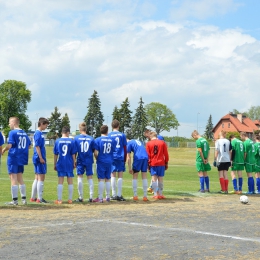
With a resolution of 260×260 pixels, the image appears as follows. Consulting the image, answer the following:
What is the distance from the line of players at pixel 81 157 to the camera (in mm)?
12469

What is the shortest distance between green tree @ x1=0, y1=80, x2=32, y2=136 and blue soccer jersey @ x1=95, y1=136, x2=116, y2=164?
87549mm

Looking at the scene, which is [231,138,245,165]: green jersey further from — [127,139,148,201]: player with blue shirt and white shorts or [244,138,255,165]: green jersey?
[127,139,148,201]: player with blue shirt and white shorts

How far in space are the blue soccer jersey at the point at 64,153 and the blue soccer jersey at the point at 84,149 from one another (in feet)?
1.21


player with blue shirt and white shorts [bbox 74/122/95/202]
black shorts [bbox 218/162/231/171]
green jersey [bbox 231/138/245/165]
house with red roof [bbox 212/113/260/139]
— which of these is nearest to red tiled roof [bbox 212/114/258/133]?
house with red roof [bbox 212/113/260/139]

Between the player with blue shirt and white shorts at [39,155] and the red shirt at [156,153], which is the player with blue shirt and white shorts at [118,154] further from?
the player with blue shirt and white shorts at [39,155]

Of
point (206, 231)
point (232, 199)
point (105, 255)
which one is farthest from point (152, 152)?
point (105, 255)

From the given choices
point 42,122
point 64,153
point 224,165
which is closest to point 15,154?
point 42,122

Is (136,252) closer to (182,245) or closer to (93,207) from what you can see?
(182,245)

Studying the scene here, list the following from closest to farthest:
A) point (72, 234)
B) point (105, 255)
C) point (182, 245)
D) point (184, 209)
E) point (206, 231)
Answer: point (105, 255), point (182, 245), point (72, 234), point (206, 231), point (184, 209)

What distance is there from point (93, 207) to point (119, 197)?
5.96 ft

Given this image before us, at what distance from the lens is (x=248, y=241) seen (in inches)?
320

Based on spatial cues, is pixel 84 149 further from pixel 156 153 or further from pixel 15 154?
pixel 156 153

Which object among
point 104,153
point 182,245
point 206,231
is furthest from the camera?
point 104,153

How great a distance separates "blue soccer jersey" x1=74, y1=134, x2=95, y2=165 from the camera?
13.3m
